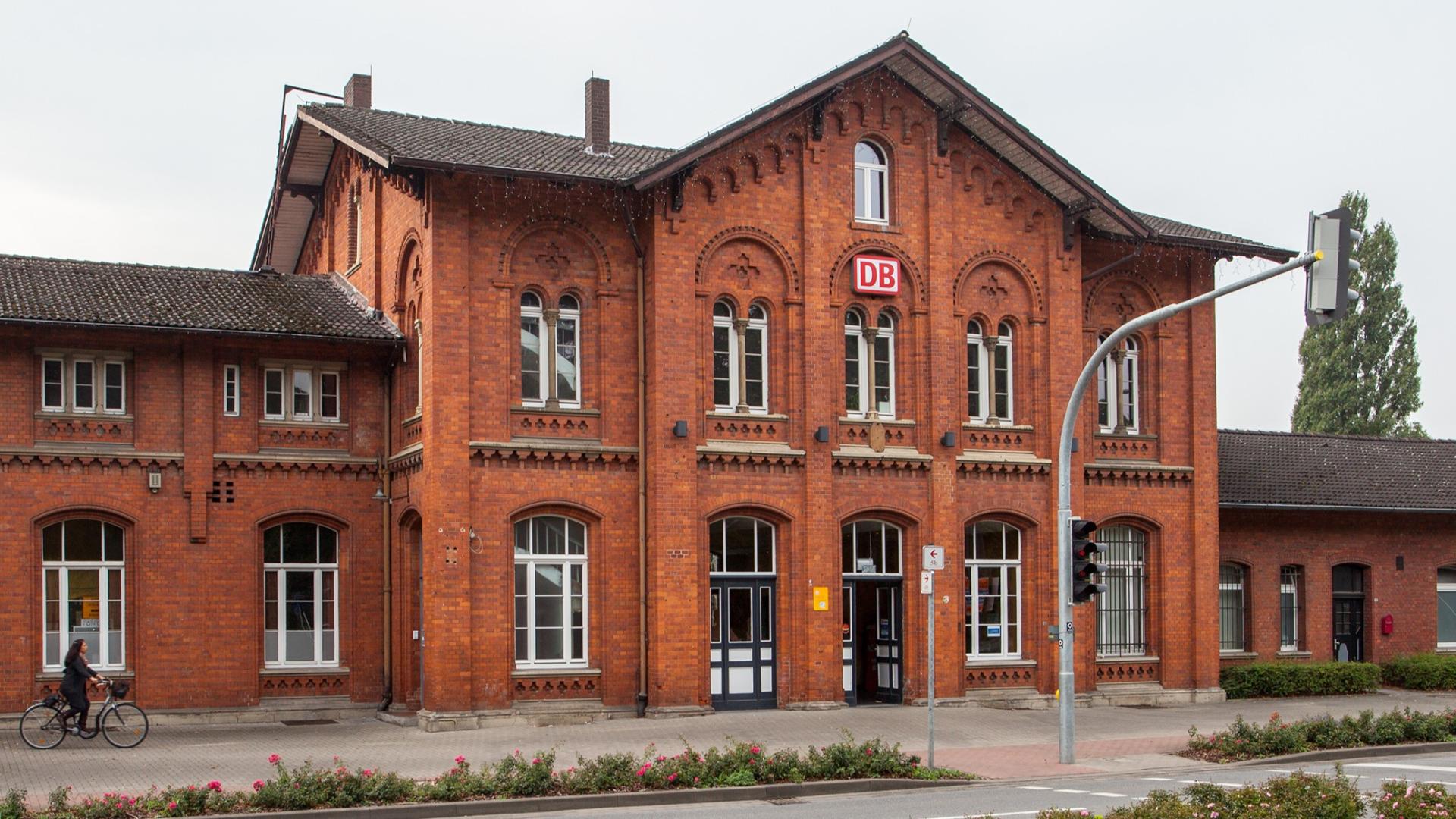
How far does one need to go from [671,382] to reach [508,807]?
32.9 ft

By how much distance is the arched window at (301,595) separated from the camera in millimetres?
27016

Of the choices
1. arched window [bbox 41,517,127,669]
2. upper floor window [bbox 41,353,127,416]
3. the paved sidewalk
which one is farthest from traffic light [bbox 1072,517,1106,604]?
upper floor window [bbox 41,353,127,416]

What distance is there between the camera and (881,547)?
2766 cm

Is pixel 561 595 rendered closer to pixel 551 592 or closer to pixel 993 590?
pixel 551 592

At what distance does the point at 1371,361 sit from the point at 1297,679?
2688 centimetres

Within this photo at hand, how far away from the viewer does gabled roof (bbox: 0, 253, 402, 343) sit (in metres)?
25.0

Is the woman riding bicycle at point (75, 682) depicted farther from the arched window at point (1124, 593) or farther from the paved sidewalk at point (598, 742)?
the arched window at point (1124, 593)

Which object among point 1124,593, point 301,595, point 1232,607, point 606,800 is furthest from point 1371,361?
point 606,800

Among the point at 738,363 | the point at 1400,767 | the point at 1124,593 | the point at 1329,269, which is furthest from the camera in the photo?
the point at 1124,593

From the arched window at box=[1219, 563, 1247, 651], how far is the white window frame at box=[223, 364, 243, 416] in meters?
19.2

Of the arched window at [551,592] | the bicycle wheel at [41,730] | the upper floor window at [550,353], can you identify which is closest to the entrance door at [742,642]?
Result: the arched window at [551,592]

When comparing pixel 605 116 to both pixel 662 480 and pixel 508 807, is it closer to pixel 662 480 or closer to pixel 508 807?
pixel 662 480

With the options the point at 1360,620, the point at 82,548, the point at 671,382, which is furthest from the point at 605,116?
the point at 1360,620

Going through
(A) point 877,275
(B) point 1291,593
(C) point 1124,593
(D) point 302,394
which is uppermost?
(A) point 877,275
